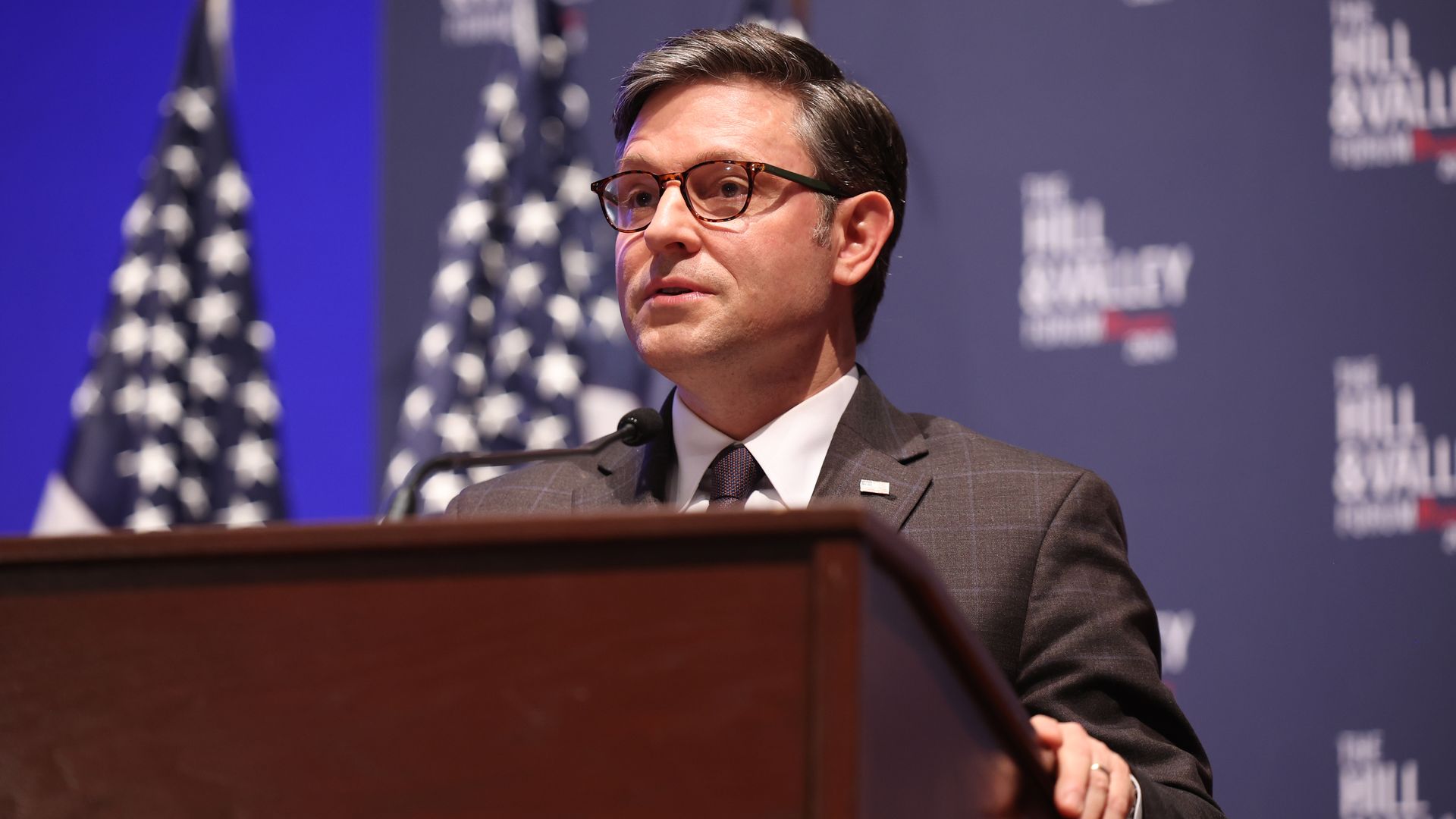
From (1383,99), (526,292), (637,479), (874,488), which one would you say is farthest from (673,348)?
(1383,99)

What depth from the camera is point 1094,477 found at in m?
1.94

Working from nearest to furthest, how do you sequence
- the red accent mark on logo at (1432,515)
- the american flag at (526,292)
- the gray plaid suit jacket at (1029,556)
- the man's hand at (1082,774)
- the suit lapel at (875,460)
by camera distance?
1. the man's hand at (1082,774)
2. the gray plaid suit jacket at (1029,556)
3. the suit lapel at (875,460)
4. the red accent mark on logo at (1432,515)
5. the american flag at (526,292)

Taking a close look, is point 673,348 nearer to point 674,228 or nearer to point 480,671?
point 674,228

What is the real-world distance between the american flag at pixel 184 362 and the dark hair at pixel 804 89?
7.17 ft

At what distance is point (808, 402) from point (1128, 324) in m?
1.49

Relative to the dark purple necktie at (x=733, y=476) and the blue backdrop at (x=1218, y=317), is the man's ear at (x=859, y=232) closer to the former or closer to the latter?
the dark purple necktie at (x=733, y=476)

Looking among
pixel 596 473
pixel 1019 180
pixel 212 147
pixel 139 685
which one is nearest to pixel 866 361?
pixel 1019 180

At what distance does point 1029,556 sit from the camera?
6.01 feet

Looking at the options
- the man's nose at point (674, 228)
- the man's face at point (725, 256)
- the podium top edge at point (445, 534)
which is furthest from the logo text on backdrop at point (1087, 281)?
the podium top edge at point (445, 534)

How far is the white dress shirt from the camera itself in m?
1.99

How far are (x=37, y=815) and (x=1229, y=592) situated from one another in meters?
2.80

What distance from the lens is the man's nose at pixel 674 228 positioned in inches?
77.8

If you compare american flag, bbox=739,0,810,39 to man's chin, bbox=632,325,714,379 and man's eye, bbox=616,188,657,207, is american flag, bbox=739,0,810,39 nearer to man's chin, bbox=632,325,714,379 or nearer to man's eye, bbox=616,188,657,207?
man's eye, bbox=616,188,657,207

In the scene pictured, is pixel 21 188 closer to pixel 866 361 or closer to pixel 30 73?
pixel 30 73
